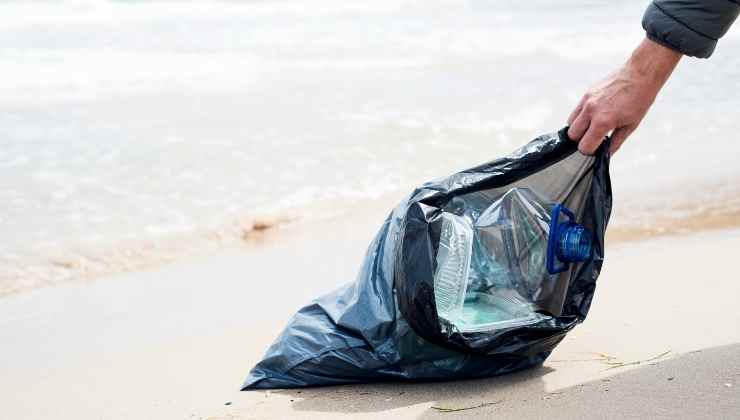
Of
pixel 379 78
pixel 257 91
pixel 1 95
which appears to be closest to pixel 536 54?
pixel 379 78

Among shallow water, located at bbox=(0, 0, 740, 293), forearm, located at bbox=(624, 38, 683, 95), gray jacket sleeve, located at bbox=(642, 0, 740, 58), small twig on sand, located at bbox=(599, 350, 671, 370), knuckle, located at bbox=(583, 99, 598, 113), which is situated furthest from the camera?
shallow water, located at bbox=(0, 0, 740, 293)

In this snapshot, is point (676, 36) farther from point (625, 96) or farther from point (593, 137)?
point (593, 137)

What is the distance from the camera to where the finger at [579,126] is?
2.25 metres

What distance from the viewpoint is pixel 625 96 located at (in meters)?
2.13

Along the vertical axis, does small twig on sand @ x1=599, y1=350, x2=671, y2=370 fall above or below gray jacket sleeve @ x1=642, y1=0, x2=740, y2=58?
below

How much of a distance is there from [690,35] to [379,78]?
230 inches

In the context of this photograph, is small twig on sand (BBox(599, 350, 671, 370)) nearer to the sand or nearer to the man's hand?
the sand

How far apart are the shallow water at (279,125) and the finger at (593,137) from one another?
6.71ft

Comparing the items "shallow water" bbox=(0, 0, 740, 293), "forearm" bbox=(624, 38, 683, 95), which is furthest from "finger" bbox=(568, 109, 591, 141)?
"shallow water" bbox=(0, 0, 740, 293)

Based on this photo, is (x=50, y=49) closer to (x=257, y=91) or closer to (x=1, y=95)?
(x=1, y=95)

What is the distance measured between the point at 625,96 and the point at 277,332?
146cm

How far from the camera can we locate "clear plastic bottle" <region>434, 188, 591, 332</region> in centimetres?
232

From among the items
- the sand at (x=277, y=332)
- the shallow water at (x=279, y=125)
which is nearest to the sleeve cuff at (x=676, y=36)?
the sand at (x=277, y=332)

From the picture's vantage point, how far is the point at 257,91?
24.3 ft
